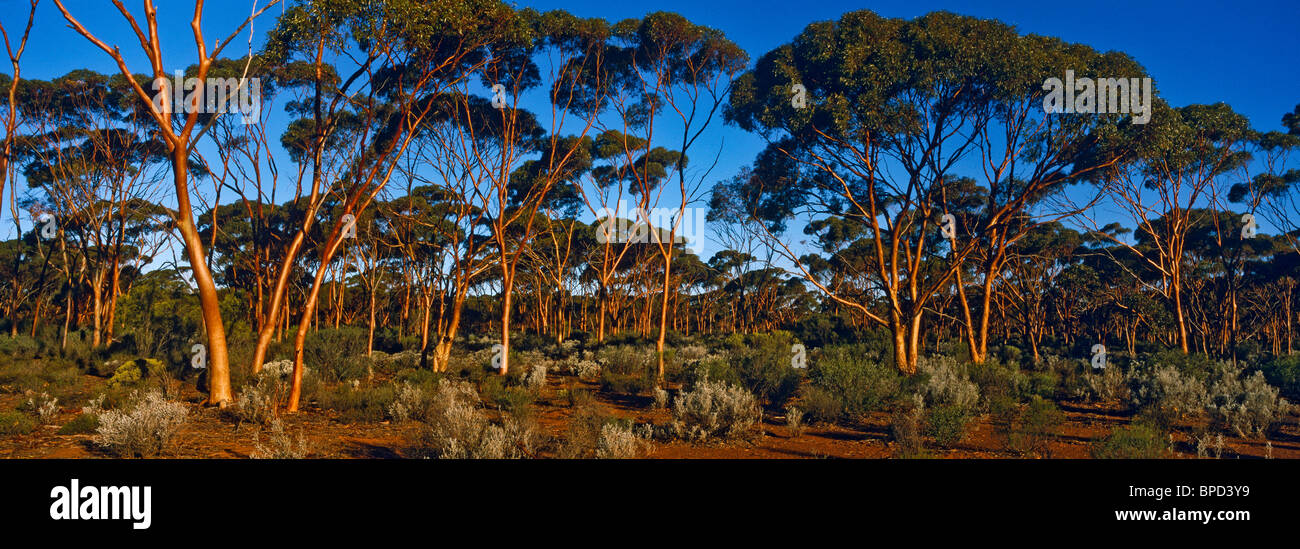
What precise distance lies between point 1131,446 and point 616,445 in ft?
22.2

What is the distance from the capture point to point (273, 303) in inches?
512

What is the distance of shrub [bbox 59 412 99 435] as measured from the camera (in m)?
9.53

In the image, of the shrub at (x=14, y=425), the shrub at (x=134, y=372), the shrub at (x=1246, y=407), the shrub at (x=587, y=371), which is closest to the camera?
the shrub at (x=14, y=425)

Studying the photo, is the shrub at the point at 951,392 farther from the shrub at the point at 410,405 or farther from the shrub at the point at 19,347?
the shrub at the point at 19,347

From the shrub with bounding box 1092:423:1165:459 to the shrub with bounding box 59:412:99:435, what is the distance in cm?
1420

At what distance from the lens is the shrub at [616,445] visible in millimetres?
8109

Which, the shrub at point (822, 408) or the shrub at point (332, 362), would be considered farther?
the shrub at point (332, 362)

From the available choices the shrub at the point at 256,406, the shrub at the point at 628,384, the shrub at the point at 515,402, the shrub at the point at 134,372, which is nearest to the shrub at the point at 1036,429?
the shrub at the point at 515,402

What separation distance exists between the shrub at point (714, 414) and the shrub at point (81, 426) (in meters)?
8.91

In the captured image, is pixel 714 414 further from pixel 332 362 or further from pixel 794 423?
pixel 332 362
